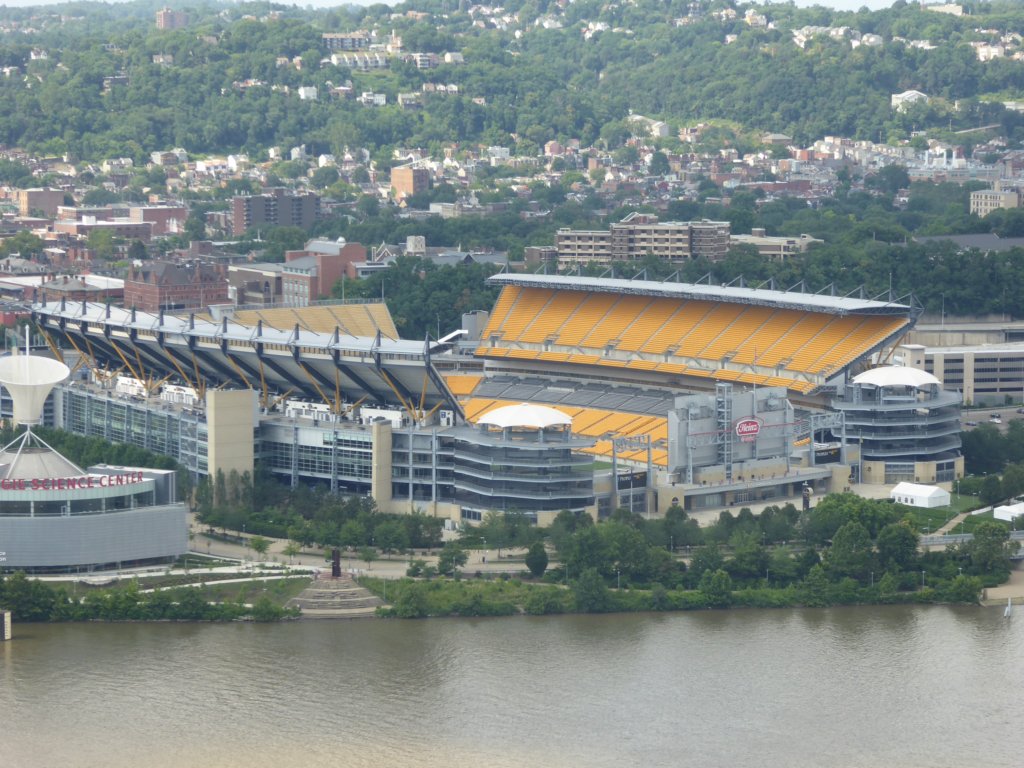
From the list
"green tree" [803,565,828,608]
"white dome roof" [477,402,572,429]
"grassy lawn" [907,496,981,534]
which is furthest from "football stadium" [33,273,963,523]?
"green tree" [803,565,828,608]

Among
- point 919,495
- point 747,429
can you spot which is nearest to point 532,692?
point 747,429

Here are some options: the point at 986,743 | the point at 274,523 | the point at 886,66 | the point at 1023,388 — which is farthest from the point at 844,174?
the point at 986,743

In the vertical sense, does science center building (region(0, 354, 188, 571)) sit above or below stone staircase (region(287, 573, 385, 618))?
above

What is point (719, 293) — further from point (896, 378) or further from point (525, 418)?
point (525, 418)

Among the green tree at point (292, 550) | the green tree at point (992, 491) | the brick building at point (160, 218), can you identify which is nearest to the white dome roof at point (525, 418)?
the green tree at point (292, 550)

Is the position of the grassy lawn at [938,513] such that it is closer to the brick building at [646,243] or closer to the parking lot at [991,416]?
the parking lot at [991,416]

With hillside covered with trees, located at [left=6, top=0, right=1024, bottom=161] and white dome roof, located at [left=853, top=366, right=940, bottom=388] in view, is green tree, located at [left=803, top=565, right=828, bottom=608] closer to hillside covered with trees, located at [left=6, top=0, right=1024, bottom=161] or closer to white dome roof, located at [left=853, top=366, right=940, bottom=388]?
white dome roof, located at [left=853, top=366, right=940, bottom=388]
